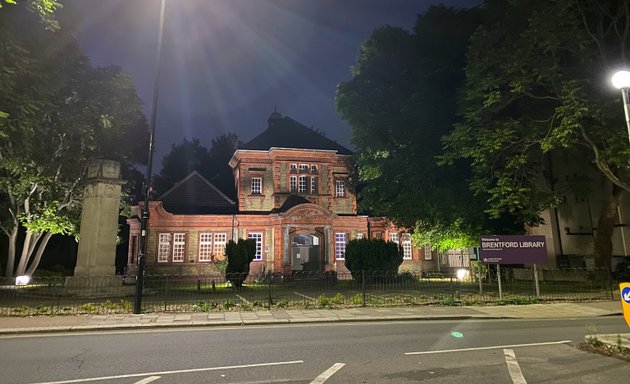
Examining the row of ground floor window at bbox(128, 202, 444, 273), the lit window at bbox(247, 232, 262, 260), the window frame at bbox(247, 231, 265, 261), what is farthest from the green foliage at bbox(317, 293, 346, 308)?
Answer: the window frame at bbox(247, 231, 265, 261)

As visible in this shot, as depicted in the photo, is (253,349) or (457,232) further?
(457,232)

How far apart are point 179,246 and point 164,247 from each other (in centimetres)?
113

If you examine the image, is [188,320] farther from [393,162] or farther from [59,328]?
[393,162]

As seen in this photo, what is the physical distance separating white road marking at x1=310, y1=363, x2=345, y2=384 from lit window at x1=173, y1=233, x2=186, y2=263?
90.7 feet

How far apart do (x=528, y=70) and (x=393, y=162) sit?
1050 cm

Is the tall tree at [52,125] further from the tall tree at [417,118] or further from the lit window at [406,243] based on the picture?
the lit window at [406,243]

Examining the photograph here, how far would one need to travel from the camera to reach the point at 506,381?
6406 mm

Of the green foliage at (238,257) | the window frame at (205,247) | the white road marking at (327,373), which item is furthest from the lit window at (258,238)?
the white road marking at (327,373)

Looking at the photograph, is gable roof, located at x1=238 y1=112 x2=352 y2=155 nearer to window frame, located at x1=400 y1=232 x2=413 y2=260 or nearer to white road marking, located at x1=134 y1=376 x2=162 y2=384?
window frame, located at x1=400 y1=232 x2=413 y2=260

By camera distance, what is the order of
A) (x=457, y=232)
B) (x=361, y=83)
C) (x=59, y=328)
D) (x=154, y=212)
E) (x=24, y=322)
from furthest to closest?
(x=154, y=212) → (x=361, y=83) → (x=457, y=232) → (x=24, y=322) → (x=59, y=328)

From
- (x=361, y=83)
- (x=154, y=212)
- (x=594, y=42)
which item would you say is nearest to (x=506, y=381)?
(x=594, y=42)

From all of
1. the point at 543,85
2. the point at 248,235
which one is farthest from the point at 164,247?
the point at 543,85

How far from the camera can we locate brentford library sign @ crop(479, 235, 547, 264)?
1831 centimetres

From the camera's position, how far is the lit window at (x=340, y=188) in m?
37.6
